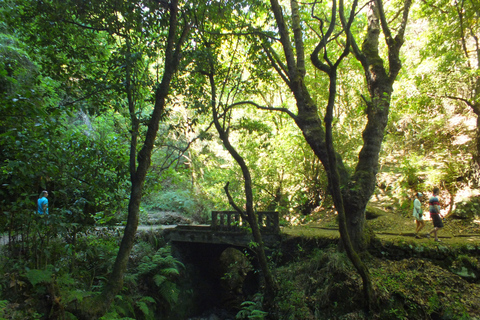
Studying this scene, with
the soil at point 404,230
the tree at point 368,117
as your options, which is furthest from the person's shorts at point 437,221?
the tree at point 368,117

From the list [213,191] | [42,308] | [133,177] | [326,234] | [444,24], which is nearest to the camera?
[42,308]

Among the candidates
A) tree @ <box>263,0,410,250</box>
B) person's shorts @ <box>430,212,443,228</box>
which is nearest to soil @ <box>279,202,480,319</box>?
person's shorts @ <box>430,212,443,228</box>

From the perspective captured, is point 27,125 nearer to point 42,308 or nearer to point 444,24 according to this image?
point 42,308

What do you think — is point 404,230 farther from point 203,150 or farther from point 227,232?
point 203,150

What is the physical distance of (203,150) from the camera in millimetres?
8773

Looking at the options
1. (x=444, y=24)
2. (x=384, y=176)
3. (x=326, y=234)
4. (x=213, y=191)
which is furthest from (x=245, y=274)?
(x=444, y=24)

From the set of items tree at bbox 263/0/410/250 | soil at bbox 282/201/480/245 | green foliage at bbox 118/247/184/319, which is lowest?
green foliage at bbox 118/247/184/319

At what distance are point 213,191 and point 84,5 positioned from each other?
11095 millimetres

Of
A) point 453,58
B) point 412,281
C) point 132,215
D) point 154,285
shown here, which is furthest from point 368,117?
point 154,285

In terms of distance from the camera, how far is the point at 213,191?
15359 millimetres

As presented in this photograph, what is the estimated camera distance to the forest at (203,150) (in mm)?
5203

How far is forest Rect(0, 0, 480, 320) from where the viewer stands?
5.20 m

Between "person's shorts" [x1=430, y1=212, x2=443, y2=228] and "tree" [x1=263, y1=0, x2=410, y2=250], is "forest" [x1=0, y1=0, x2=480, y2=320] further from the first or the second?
"person's shorts" [x1=430, y1=212, x2=443, y2=228]

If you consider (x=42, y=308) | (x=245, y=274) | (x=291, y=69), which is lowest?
(x=245, y=274)
